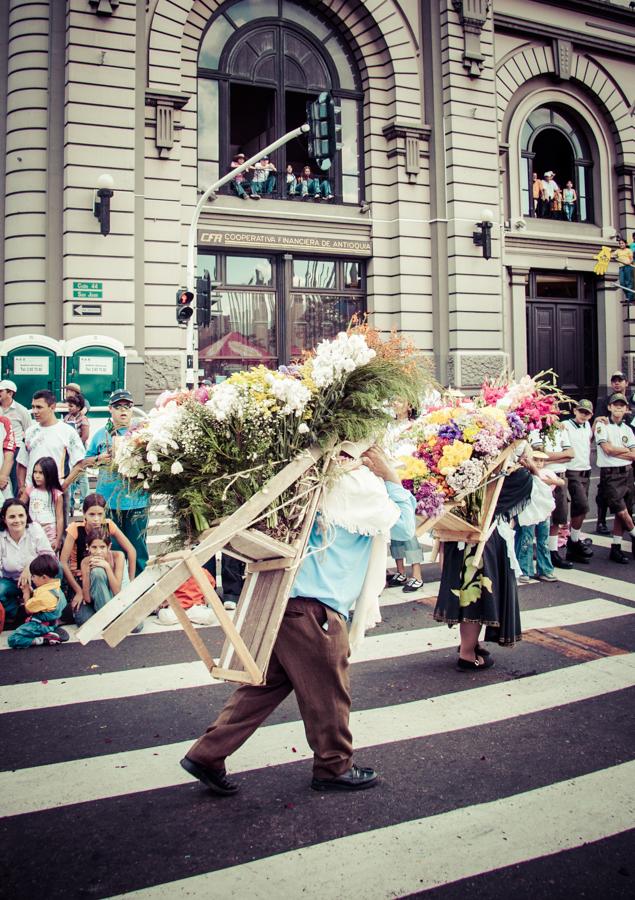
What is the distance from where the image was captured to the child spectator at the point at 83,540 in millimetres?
7609

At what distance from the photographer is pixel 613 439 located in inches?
412

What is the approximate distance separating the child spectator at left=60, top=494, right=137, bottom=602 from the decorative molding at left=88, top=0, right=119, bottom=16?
13.8 metres

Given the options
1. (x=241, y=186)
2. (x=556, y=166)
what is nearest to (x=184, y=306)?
(x=241, y=186)

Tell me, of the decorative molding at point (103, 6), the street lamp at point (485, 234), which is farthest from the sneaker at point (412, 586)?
the decorative molding at point (103, 6)

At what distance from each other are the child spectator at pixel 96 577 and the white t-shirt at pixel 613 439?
21.9 feet

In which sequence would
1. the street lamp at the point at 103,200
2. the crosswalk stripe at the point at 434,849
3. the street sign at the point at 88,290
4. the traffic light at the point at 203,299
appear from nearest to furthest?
the crosswalk stripe at the point at 434,849
the traffic light at the point at 203,299
the street lamp at the point at 103,200
the street sign at the point at 88,290

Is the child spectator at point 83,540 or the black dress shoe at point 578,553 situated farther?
the black dress shoe at point 578,553

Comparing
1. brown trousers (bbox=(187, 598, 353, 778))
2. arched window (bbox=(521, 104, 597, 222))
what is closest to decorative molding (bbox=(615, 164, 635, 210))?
arched window (bbox=(521, 104, 597, 222))

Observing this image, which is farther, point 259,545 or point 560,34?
point 560,34

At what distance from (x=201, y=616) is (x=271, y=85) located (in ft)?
56.2

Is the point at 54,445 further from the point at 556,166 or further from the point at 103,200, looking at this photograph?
the point at 556,166

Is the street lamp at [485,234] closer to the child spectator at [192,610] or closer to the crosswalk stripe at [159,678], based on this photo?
the crosswalk stripe at [159,678]

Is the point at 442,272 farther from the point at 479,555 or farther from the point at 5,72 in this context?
the point at 479,555

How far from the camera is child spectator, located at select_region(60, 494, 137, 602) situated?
300 inches
